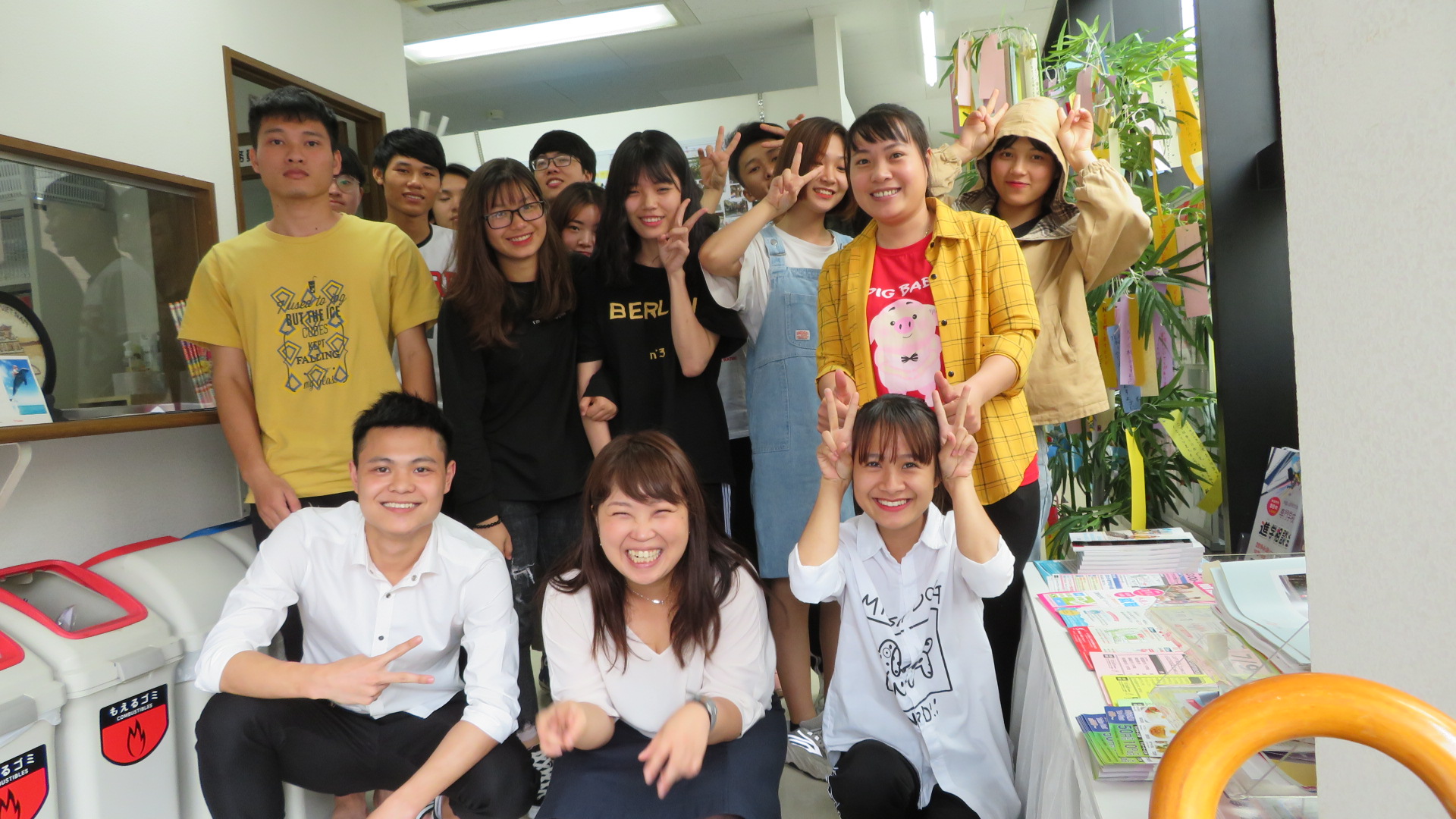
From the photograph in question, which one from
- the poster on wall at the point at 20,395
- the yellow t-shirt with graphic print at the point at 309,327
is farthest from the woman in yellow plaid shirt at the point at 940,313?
the poster on wall at the point at 20,395

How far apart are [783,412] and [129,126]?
2032 mm

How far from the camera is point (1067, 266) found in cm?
215

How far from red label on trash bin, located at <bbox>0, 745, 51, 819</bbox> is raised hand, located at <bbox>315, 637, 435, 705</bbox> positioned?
533 millimetres

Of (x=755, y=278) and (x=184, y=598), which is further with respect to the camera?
(x=755, y=278)

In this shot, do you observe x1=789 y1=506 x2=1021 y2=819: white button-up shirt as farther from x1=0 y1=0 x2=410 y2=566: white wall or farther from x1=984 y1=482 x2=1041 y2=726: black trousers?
x1=0 y1=0 x2=410 y2=566: white wall

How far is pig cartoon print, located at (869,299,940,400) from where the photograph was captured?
1.87 m

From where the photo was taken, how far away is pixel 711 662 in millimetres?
1689

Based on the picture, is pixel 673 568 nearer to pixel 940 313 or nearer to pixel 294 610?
pixel 940 313

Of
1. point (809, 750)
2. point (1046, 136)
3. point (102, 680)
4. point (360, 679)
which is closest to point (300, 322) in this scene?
point (102, 680)

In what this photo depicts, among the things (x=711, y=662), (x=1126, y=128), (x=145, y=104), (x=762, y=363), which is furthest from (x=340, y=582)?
(x=1126, y=128)

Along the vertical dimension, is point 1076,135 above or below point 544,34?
below

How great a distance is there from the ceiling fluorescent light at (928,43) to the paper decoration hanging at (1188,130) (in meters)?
3.56

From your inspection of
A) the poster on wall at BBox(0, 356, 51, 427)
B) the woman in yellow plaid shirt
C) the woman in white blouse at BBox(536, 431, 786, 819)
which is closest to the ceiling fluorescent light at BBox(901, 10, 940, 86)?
the woman in yellow plaid shirt

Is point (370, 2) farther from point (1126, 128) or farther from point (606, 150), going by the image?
point (1126, 128)
